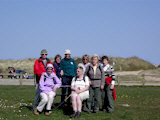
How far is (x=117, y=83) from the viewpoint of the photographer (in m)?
34.2

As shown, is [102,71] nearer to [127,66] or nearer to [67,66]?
[67,66]

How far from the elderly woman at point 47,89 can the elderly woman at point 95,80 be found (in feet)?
3.94

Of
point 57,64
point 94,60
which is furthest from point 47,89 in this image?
point 57,64

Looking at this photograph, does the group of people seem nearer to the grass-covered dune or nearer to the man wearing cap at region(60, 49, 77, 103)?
the man wearing cap at region(60, 49, 77, 103)

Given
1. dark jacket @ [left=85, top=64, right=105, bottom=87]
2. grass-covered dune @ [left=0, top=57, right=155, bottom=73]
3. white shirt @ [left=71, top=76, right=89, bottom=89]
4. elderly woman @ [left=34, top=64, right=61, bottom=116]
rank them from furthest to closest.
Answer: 1. grass-covered dune @ [left=0, top=57, right=155, bottom=73]
2. dark jacket @ [left=85, top=64, right=105, bottom=87]
3. white shirt @ [left=71, top=76, right=89, bottom=89]
4. elderly woman @ [left=34, top=64, right=61, bottom=116]

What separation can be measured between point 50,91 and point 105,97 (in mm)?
2054

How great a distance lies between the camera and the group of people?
35.2ft

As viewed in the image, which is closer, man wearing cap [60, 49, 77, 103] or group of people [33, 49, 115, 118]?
group of people [33, 49, 115, 118]

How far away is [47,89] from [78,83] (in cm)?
102

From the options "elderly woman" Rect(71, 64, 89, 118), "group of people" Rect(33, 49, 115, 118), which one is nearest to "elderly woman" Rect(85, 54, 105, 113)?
"group of people" Rect(33, 49, 115, 118)

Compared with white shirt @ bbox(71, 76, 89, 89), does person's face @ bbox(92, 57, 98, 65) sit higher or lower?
higher

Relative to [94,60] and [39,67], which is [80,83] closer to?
[94,60]

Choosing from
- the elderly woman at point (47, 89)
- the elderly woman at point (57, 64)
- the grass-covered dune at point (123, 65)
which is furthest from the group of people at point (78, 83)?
the grass-covered dune at point (123, 65)

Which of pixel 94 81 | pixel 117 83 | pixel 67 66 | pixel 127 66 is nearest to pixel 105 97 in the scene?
pixel 94 81
